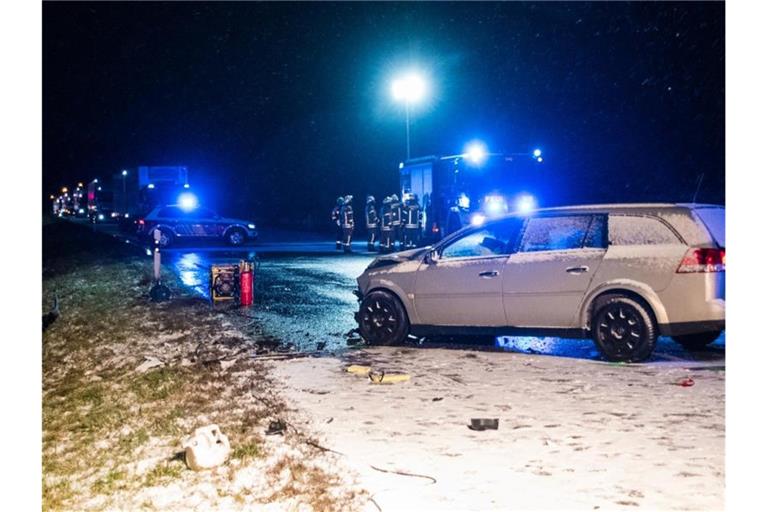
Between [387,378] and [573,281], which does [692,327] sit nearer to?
[573,281]

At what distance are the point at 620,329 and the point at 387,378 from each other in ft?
7.84

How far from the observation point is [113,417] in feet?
22.8

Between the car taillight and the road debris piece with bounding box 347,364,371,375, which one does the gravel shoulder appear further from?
the car taillight

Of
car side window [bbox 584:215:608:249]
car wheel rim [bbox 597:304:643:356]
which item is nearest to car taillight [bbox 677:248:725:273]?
car wheel rim [bbox 597:304:643:356]

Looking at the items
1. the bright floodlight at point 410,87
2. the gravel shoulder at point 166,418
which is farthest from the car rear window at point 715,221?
the bright floodlight at point 410,87

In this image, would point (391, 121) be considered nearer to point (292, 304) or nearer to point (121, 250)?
point (121, 250)

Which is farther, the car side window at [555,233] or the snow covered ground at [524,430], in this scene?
the car side window at [555,233]

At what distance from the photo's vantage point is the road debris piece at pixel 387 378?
7844 millimetres

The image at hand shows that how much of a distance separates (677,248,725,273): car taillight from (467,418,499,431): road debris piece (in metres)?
3.04

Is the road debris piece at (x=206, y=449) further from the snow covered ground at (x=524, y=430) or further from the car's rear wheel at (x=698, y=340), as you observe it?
the car's rear wheel at (x=698, y=340)

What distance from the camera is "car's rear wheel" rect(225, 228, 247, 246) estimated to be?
1215 inches

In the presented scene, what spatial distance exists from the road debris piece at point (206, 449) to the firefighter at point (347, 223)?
67.4 feet

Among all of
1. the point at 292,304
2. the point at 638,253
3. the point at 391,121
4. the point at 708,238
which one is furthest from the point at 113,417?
the point at 391,121

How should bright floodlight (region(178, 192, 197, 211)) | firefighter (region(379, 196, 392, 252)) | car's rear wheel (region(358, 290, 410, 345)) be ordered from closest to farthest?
car's rear wheel (region(358, 290, 410, 345)), firefighter (region(379, 196, 392, 252)), bright floodlight (region(178, 192, 197, 211))
